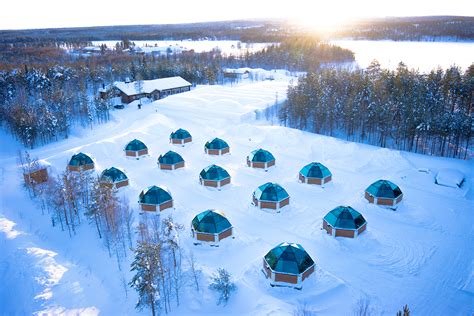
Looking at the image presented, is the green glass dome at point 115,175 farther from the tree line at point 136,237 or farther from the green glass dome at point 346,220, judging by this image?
the green glass dome at point 346,220

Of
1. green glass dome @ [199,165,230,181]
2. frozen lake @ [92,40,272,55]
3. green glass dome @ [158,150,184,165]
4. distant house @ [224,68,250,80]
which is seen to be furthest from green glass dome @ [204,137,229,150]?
frozen lake @ [92,40,272,55]

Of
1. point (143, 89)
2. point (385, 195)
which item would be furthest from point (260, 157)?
point (143, 89)

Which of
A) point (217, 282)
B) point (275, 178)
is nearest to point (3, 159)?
point (275, 178)

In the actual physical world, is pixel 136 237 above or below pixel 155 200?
below

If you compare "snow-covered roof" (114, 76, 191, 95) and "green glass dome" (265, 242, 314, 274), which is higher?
"snow-covered roof" (114, 76, 191, 95)

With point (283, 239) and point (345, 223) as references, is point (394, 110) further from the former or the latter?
point (283, 239)

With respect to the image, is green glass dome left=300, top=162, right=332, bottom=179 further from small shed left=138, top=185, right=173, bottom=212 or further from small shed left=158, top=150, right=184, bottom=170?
small shed left=158, top=150, right=184, bottom=170

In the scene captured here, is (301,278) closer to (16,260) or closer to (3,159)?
(16,260)
